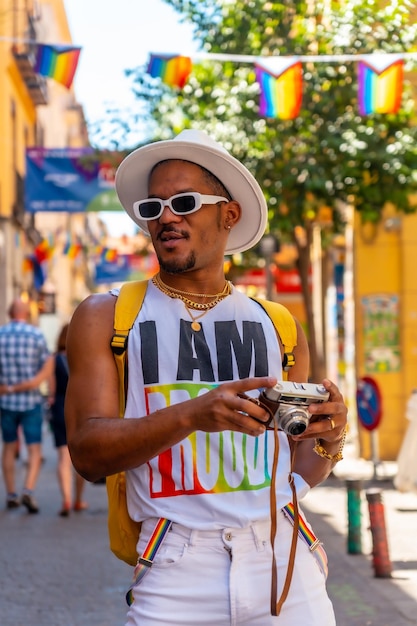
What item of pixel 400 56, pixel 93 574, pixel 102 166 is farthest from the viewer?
pixel 102 166

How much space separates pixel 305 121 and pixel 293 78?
8.16 feet

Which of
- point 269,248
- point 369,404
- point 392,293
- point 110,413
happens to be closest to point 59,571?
point 110,413

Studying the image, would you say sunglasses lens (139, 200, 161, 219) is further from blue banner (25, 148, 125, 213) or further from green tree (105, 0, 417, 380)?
blue banner (25, 148, 125, 213)

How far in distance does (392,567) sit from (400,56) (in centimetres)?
510

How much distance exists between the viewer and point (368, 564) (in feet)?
→ 27.4

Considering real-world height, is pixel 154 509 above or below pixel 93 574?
above

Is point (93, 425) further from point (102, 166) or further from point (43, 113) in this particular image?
point (43, 113)

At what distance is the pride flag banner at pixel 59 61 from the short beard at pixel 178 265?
9.08 metres

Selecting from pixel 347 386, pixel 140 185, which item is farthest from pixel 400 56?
pixel 347 386

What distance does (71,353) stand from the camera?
2.89 meters

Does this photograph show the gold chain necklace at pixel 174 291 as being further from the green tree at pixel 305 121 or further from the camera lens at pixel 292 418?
the green tree at pixel 305 121

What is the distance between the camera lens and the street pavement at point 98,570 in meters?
6.78

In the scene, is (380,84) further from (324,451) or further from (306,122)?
(324,451)

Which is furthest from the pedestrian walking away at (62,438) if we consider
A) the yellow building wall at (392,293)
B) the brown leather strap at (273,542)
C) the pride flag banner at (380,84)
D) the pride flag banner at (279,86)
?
the brown leather strap at (273,542)
